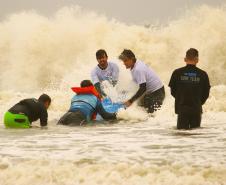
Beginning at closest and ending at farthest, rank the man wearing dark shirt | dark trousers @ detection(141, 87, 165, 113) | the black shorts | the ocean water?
1. the ocean water
2. the man wearing dark shirt
3. the black shorts
4. dark trousers @ detection(141, 87, 165, 113)

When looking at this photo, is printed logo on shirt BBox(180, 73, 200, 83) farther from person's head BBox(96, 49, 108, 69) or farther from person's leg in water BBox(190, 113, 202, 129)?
person's head BBox(96, 49, 108, 69)

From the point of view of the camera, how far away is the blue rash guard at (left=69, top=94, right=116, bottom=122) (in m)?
8.80

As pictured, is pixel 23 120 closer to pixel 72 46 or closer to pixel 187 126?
pixel 187 126

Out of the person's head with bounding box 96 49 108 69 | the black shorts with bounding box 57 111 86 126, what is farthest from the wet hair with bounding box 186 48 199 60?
the person's head with bounding box 96 49 108 69

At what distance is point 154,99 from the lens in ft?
32.1

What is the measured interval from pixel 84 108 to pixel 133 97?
1.02 meters

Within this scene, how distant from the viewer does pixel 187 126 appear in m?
7.59

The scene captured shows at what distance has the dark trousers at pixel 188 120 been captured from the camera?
7480mm

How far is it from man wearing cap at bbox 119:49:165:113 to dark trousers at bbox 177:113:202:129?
1808mm

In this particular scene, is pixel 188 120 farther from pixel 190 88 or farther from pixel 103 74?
pixel 103 74

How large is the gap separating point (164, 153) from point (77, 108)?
3242mm

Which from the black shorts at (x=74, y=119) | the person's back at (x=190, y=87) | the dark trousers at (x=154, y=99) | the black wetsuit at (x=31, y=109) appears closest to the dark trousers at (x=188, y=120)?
the person's back at (x=190, y=87)

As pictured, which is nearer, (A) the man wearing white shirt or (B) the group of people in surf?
(B) the group of people in surf

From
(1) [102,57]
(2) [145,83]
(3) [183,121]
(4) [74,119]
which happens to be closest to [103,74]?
(1) [102,57]
